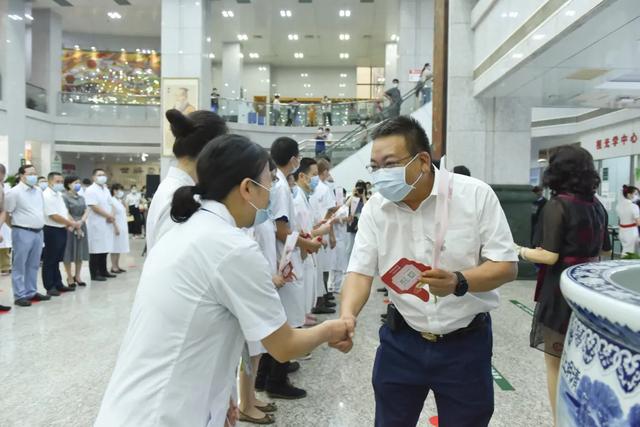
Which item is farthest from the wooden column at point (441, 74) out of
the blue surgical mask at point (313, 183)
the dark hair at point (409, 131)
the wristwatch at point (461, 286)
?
the wristwatch at point (461, 286)

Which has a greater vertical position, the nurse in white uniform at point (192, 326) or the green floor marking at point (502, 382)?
the nurse in white uniform at point (192, 326)

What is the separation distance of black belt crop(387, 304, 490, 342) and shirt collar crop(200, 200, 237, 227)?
24.9 inches

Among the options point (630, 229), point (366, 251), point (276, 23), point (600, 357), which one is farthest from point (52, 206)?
point (276, 23)

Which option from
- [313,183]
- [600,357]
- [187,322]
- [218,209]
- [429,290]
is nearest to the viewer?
[600,357]

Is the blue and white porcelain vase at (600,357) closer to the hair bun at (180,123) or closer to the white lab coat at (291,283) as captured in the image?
the hair bun at (180,123)

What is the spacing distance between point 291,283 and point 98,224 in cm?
495

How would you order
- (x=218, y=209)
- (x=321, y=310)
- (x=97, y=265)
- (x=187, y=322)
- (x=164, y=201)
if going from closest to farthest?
(x=187, y=322)
(x=218, y=209)
(x=164, y=201)
(x=321, y=310)
(x=97, y=265)

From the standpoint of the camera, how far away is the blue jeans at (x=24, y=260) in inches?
221

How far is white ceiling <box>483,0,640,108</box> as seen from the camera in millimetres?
4062

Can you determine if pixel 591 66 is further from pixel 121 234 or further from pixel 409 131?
pixel 121 234

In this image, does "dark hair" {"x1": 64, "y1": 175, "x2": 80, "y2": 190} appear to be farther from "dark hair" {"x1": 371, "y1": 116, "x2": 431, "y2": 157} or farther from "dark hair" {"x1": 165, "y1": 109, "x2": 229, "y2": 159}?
"dark hair" {"x1": 371, "y1": 116, "x2": 431, "y2": 157}

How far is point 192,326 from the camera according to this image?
3.90 ft

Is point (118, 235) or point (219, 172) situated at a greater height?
point (219, 172)

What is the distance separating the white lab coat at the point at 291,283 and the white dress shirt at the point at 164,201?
33.3 inches
